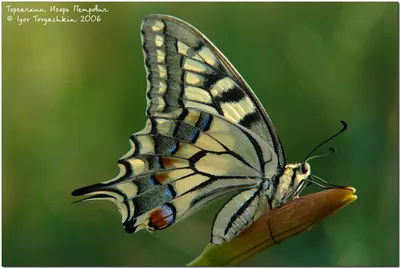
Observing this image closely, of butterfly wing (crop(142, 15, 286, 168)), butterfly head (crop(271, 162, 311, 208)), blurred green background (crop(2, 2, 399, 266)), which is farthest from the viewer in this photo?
blurred green background (crop(2, 2, 399, 266))

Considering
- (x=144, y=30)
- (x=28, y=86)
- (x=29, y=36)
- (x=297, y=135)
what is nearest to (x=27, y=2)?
(x=29, y=36)

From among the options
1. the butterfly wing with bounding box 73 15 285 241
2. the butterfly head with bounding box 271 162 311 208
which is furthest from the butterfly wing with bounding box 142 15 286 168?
the butterfly head with bounding box 271 162 311 208

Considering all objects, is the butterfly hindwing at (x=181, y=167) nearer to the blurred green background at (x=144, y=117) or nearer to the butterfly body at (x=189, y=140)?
the butterfly body at (x=189, y=140)

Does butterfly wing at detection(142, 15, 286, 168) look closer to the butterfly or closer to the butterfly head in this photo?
the butterfly

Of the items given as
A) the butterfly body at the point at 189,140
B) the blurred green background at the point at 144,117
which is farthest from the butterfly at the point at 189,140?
the blurred green background at the point at 144,117

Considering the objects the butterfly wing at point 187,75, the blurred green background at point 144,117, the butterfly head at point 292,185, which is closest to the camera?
the butterfly head at point 292,185

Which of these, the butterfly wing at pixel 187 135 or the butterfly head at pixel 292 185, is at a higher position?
the butterfly wing at pixel 187 135

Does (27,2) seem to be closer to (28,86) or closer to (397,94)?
(28,86)

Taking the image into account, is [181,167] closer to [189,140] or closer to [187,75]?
[189,140]
